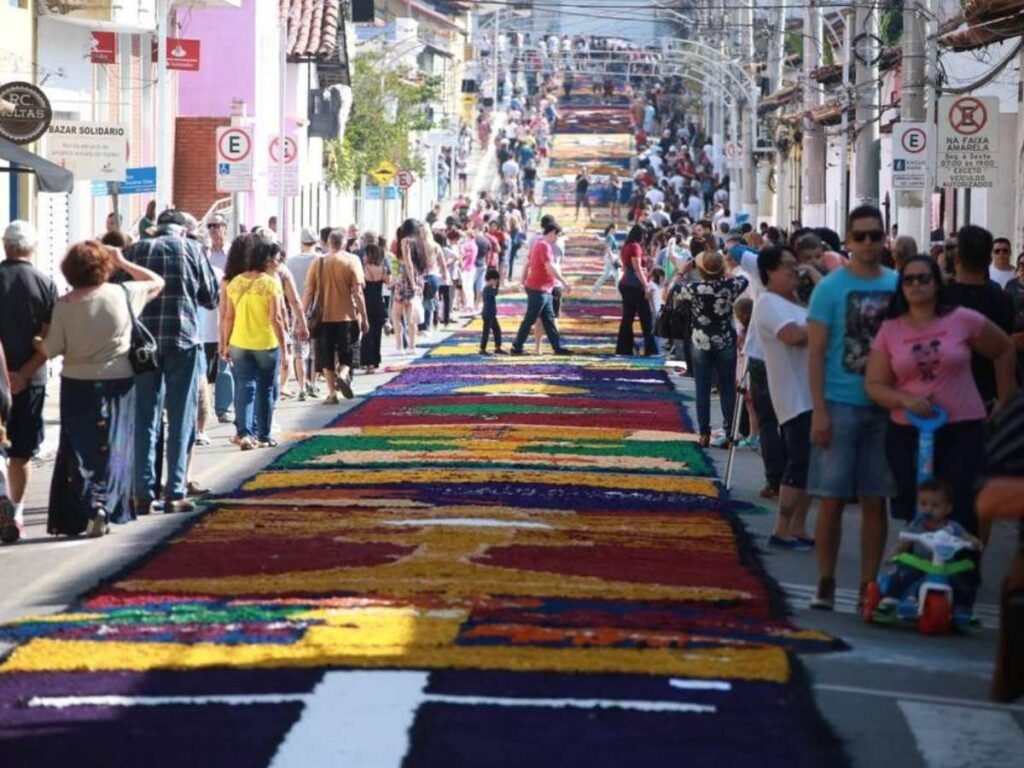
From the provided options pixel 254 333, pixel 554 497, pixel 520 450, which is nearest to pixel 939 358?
pixel 554 497

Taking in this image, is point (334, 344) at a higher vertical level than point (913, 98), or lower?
lower

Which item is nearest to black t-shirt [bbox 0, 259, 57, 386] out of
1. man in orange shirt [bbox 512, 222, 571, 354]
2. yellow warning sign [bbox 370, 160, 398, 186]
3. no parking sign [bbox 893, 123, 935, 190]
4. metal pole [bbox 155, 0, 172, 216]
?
metal pole [bbox 155, 0, 172, 216]

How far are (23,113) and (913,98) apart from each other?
36.8 feet

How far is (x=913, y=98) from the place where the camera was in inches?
1249

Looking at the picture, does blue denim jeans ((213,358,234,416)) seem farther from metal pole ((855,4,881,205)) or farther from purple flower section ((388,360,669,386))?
metal pole ((855,4,881,205))

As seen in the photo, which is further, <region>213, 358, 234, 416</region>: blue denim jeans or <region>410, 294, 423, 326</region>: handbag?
<region>410, 294, 423, 326</region>: handbag

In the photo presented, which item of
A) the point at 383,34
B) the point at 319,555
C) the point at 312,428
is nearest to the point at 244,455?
the point at 312,428

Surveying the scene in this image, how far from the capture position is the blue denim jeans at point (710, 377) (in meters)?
21.0

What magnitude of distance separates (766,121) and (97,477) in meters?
53.3

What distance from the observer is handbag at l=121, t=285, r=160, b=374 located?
15.2 m

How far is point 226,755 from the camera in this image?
28.7 ft

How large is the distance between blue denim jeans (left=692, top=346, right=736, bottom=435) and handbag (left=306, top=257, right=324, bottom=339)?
563cm

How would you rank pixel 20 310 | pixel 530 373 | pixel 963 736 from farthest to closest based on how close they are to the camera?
pixel 530 373
pixel 20 310
pixel 963 736

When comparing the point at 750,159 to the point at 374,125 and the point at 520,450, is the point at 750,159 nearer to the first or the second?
the point at 374,125
